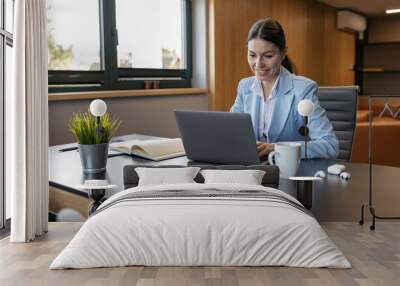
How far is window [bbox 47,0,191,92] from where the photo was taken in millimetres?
3625

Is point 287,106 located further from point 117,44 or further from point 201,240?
point 117,44

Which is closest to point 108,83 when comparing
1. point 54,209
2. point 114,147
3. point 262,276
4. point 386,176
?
point 114,147

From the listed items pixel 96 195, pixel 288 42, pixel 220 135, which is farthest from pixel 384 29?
pixel 96 195

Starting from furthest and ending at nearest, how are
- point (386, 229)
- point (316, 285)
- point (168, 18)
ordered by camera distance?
point (168, 18), point (386, 229), point (316, 285)

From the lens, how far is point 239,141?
1704 millimetres

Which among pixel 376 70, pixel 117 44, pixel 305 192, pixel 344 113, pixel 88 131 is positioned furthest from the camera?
pixel 376 70

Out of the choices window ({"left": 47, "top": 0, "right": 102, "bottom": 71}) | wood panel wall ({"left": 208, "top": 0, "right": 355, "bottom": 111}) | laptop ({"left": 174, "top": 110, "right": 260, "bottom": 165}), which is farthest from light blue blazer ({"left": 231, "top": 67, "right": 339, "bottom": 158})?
wood panel wall ({"left": 208, "top": 0, "right": 355, "bottom": 111})

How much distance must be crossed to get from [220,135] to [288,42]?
4824mm

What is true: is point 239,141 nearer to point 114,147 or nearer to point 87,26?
point 114,147

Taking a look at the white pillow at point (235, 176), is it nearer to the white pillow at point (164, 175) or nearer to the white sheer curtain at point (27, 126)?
the white pillow at point (164, 175)

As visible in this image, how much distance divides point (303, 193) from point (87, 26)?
2.92m

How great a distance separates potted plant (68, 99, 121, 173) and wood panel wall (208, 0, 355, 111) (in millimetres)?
3129

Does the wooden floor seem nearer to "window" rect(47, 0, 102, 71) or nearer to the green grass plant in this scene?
the green grass plant

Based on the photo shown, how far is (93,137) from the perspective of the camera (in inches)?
67.7
